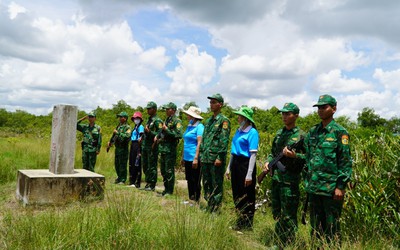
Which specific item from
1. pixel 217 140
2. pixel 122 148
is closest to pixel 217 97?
pixel 217 140

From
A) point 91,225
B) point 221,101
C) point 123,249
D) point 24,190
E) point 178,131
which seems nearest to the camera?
point 123,249

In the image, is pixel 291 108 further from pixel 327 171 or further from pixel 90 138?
pixel 90 138

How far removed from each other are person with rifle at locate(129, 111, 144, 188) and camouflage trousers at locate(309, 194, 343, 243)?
16.4ft

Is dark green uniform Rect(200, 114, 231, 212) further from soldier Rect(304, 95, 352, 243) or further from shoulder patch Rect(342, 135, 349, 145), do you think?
shoulder patch Rect(342, 135, 349, 145)

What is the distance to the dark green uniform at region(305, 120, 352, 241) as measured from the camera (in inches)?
145

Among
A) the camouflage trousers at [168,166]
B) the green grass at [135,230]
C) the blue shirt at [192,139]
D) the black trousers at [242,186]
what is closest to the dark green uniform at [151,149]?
the camouflage trousers at [168,166]

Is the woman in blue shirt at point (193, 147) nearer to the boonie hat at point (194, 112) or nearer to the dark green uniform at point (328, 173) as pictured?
the boonie hat at point (194, 112)

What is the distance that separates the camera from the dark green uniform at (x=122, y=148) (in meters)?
8.80

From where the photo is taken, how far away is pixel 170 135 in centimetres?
703

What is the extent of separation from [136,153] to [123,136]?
1.72 ft

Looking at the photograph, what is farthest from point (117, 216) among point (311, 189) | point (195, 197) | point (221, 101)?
point (195, 197)

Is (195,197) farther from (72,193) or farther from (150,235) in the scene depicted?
(150,235)

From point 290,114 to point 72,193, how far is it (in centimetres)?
395

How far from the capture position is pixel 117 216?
3879 mm
